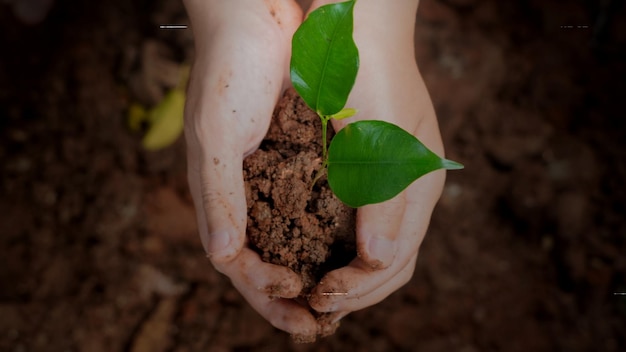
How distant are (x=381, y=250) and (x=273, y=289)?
165mm

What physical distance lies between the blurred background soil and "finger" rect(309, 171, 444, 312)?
0.49 metres

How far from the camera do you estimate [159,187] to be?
1.61m

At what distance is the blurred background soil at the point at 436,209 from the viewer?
1448 millimetres

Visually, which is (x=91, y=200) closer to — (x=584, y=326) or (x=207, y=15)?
(x=207, y=15)

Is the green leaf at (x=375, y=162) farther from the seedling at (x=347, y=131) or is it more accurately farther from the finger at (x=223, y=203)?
the finger at (x=223, y=203)

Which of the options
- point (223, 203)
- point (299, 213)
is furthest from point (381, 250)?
point (223, 203)

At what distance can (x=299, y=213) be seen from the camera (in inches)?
34.1

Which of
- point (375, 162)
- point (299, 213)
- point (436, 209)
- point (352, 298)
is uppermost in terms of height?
point (375, 162)

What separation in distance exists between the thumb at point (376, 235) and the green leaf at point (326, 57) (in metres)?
0.17

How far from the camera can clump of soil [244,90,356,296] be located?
Answer: 0.87m

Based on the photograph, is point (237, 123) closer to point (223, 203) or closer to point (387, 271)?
point (223, 203)

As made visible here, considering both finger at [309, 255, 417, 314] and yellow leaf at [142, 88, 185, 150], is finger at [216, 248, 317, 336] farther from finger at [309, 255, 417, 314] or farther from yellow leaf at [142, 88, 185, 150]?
yellow leaf at [142, 88, 185, 150]

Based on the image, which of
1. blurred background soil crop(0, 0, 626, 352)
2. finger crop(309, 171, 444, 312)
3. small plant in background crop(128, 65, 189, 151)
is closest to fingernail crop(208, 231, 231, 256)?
finger crop(309, 171, 444, 312)
